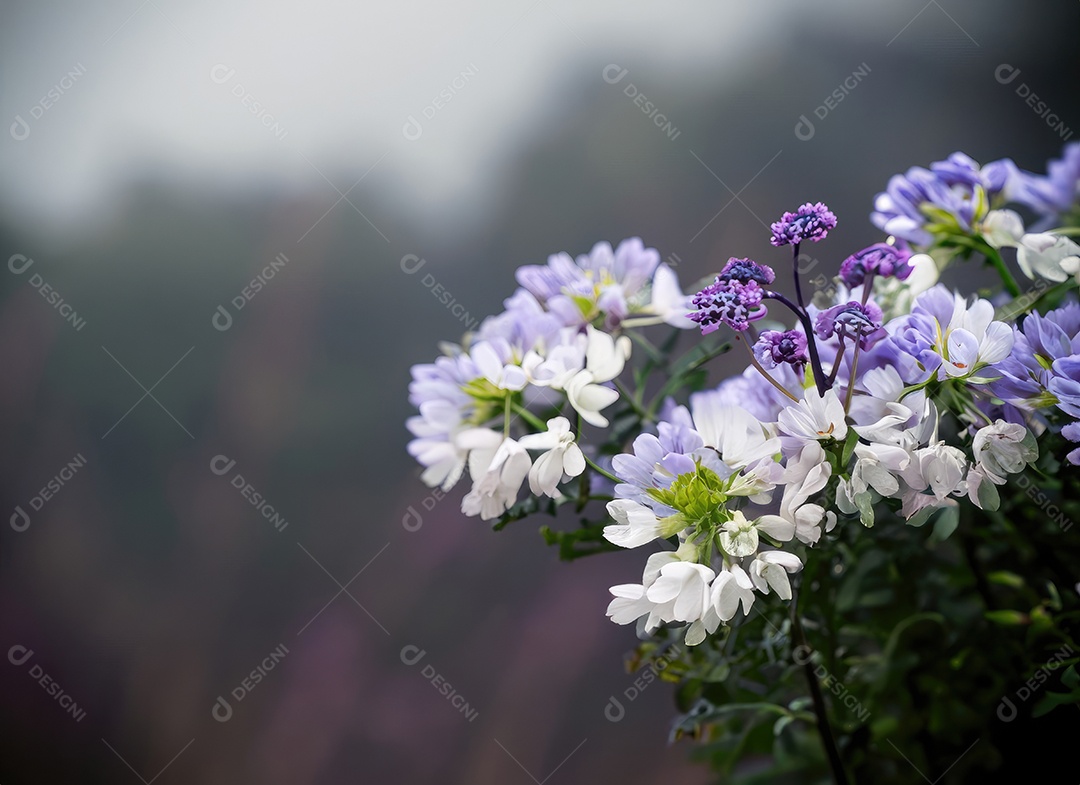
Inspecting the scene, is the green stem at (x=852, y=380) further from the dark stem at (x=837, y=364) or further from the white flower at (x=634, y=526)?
the white flower at (x=634, y=526)

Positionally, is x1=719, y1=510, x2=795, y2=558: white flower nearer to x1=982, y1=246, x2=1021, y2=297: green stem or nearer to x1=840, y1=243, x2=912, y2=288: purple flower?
x1=840, y1=243, x2=912, y2=288: purple flower

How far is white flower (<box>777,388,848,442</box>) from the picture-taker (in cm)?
45

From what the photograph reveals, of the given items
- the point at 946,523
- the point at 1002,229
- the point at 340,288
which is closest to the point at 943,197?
the point at 1002,229

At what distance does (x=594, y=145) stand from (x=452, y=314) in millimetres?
348

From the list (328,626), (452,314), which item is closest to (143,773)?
(328,626)

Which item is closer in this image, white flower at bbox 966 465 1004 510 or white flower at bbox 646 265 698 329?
white flower at bbox 966 465 1004 510

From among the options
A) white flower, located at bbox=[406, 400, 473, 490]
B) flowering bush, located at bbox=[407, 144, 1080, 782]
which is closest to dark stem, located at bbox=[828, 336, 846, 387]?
flowering bush, located at bbox=[407, 144, 1080, 782]

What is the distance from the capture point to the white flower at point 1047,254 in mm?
554

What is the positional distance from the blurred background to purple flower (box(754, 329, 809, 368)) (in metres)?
0.78

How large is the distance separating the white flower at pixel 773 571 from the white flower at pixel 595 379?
0.14 metres

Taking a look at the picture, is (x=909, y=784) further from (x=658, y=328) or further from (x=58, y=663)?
(x=58, y=663)

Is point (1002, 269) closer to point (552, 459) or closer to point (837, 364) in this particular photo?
point (837, 364)

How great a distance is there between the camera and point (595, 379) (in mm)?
551

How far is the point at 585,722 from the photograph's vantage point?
3.96ft
